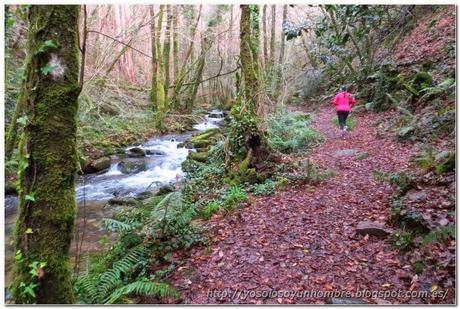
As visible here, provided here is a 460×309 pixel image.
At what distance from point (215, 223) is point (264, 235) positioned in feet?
3.40

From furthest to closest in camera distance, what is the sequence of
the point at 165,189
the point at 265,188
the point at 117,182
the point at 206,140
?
the point at 206,140 → the point at 117,182 → the point at 165,189 → the point at 265,188

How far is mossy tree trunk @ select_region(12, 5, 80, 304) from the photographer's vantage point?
2.86m

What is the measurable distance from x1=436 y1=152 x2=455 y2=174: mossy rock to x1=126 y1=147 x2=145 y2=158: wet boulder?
10.6 m

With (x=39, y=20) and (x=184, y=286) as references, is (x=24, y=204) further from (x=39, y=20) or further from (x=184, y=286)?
(x=184, y=286)

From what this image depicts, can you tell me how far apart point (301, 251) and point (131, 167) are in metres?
8.54

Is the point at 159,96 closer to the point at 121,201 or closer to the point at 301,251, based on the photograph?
the point at 121,201

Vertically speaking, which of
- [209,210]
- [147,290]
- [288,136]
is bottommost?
[147,290]

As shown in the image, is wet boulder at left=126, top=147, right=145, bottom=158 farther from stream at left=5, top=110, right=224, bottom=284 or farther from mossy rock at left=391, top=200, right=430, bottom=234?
mossy rock at left=391, top=200, right=430, bottom=234

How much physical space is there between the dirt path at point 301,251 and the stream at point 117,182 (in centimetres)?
222

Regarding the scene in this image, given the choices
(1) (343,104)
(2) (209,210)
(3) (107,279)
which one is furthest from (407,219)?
(1) (343,104)

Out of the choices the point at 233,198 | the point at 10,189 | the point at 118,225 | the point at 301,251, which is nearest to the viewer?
the point at 301,251

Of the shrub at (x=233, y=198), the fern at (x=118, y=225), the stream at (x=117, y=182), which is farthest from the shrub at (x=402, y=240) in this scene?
the stream at (x=117, y=182)

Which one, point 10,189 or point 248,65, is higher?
point 248,65

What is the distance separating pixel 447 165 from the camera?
5.44 m
